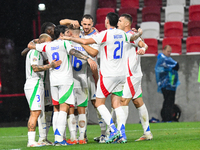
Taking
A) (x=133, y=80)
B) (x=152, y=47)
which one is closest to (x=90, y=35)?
(x=133, y=80)

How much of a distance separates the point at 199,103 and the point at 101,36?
6.11 metres

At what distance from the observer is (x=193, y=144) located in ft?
17.2

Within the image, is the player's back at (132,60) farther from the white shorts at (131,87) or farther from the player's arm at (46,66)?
the player's arm at (46,66)

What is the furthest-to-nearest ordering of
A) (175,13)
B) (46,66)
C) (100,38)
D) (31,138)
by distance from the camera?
1. (175,13)
2. (31,138)
3. (46,66)
4. (100,38)

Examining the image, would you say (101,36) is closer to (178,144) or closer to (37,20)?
(178,144)

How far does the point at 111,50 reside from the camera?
18.8 feet

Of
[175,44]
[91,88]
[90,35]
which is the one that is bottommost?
[91,88]

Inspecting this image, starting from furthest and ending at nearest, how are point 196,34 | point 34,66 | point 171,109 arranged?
point 196,34 < point 171,109 < point 34,66

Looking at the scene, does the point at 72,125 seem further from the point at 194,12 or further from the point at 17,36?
the point at 194,12

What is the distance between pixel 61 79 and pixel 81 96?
27.2 inches

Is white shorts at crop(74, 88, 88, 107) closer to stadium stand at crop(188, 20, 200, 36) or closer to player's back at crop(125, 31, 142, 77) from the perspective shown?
player's back at crop(125, 31, 142, 77)

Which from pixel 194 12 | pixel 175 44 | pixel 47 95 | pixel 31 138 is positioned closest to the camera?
pixel 31 138

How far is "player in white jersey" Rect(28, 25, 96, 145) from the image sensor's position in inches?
228

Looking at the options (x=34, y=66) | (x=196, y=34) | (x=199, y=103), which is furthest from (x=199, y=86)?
(x=34, y=66)
